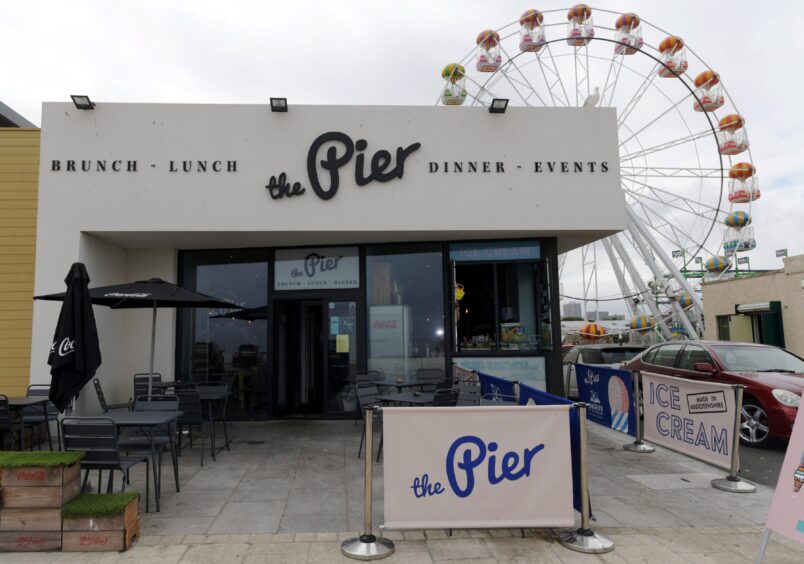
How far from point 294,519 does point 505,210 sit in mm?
5618

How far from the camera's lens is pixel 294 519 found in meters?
4.21

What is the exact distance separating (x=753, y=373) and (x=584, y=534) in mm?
4803

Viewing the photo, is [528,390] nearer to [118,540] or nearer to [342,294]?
[118,540]

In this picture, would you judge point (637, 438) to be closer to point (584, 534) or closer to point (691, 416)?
point (691, 416)

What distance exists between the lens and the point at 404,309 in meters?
8.68

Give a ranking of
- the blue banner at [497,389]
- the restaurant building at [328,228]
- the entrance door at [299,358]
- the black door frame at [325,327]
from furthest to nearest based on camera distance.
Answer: the entrance door at [299,358], the black door frame at [325,327], the restaurant building at [328,228], the blue banner at [497,389]

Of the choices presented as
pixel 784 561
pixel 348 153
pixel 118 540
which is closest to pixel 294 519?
pixel 118 540

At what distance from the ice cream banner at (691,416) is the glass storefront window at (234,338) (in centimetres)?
592

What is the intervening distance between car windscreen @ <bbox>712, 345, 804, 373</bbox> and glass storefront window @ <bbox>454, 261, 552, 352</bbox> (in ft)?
8.41

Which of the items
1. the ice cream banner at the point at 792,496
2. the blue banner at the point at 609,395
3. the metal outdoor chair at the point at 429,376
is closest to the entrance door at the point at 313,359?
the metal outdoor chair at the point at 429,376

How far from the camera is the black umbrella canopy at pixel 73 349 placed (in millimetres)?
4426

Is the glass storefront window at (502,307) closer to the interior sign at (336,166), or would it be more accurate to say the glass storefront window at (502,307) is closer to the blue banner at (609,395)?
the blue banner at (609,395)

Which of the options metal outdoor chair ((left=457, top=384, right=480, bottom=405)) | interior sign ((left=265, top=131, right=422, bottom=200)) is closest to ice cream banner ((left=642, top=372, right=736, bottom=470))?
metal outdoor chair ((left=457, top=384, right=480, bottom=405))

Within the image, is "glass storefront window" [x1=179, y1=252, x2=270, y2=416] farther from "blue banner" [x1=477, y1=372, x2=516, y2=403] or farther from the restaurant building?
"blue banner" [x1=477, y1=372, x2=516, y2=403]
